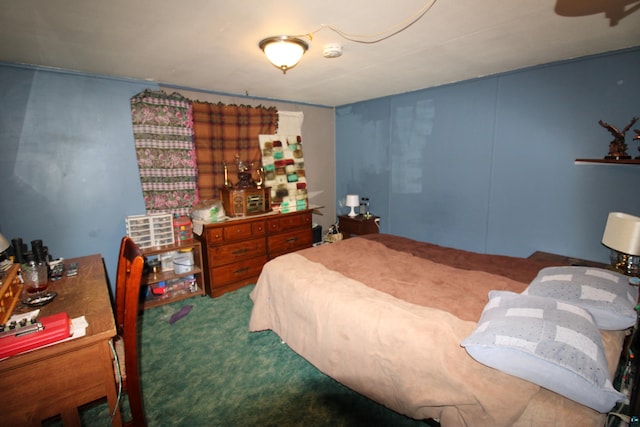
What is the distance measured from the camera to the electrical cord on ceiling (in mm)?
1799

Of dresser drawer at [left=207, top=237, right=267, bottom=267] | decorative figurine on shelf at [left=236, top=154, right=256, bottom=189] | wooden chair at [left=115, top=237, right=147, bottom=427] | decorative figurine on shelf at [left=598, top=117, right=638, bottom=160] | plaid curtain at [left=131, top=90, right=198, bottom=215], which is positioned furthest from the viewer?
decorative figurine on shelf at [left=236, top=154, right=256, bottom=189]

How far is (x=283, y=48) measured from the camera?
210 cm

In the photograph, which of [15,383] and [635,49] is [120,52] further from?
[635,49]

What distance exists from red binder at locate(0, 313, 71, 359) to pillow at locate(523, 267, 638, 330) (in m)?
2.44

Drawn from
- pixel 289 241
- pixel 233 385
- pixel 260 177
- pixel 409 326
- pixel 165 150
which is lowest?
pixel 233 385

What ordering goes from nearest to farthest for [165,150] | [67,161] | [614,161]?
1. [614,161]
2. [67,161]
3. [165,150]

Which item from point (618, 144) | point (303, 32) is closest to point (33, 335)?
point (303, 32)

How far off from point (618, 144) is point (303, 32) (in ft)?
9.44

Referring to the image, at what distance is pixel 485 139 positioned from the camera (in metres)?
3.40

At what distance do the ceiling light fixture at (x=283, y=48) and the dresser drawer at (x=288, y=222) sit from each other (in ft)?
6.86

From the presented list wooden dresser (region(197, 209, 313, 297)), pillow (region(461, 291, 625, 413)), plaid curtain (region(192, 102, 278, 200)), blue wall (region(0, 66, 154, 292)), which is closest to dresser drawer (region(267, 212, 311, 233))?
wooden dresser (region(197, 209, 313, 297))

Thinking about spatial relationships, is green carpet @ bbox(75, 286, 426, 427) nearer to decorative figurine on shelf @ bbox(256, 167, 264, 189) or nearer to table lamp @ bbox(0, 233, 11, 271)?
table lamp @ bbox(0, 233, 11, 271)

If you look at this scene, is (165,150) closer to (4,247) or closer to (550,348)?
(4,247)

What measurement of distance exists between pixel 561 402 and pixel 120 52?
351 cm
